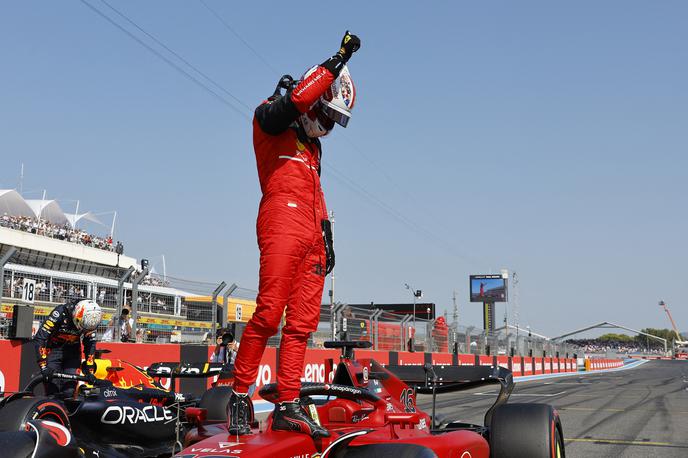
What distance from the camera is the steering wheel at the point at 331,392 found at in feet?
12.3

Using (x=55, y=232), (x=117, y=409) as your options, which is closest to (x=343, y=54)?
(x=117, y=409)

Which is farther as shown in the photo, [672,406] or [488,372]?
[672,406]

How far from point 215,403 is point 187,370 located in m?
0.36

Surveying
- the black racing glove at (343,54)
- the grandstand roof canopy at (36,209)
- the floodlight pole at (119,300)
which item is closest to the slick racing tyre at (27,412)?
the black racing glove at (343,54)

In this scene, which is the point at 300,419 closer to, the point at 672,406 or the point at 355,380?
the point at 355,380

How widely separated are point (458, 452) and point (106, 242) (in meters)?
59.9

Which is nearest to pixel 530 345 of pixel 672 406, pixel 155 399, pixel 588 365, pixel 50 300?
pixel 588 365

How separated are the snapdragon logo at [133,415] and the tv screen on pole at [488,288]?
245 ft

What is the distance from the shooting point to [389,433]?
355 cm

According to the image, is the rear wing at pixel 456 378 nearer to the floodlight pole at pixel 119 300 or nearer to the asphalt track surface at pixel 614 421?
the asphalt track surface at pixel 614 421

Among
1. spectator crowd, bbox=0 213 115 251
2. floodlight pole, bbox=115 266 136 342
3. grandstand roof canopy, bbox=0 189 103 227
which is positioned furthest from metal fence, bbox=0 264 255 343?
grandstand roof canopy, bbox=0 189 103 227

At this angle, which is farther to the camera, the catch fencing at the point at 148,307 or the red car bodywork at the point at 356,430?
the catch fencing at the point at 148,307

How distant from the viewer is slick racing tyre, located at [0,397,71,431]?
14.3ft

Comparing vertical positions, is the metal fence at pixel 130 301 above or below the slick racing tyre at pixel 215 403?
above
